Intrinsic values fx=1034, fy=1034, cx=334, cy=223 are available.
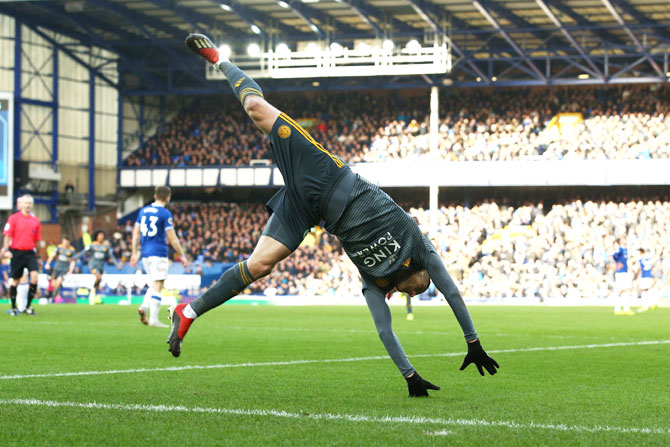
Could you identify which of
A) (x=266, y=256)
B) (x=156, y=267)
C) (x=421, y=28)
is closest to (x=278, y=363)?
(x=266, y=256)

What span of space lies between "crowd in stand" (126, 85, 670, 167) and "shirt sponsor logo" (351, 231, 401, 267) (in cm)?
3909

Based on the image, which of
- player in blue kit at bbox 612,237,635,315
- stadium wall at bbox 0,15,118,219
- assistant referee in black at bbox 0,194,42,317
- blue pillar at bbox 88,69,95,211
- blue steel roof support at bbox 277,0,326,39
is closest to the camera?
assistant referee in black at bbox 0,194,42,317

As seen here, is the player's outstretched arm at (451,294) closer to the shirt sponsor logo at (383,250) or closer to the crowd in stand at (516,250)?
the shirt sponsor logo at (383,250)

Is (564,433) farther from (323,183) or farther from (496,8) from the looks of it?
(496,8)

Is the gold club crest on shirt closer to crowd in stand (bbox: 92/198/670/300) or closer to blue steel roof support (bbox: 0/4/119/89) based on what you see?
crowd in stand (bbox: 92/198/670/300)

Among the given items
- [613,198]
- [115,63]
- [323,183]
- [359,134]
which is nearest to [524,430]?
[323,183]

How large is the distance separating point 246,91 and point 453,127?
41457 mm

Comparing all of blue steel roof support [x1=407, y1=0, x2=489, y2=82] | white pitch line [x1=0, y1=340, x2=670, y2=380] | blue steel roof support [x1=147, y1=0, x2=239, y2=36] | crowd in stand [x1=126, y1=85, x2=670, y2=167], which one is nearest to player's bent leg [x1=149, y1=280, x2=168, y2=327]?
white pitch line [x1=0, y1=340, x2=670, y2=380]

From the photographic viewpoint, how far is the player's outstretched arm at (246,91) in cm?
755

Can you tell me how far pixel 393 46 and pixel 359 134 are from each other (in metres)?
7.45

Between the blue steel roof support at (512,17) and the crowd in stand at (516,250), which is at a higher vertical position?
the blue steel roof support at (512,17)

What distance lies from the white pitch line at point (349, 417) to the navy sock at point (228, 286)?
1.05 m

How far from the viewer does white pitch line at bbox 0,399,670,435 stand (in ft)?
Answer: 18.9

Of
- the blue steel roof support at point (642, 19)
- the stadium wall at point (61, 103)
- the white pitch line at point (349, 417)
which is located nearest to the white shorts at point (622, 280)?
the blue steel roof support at point (642, 19)
